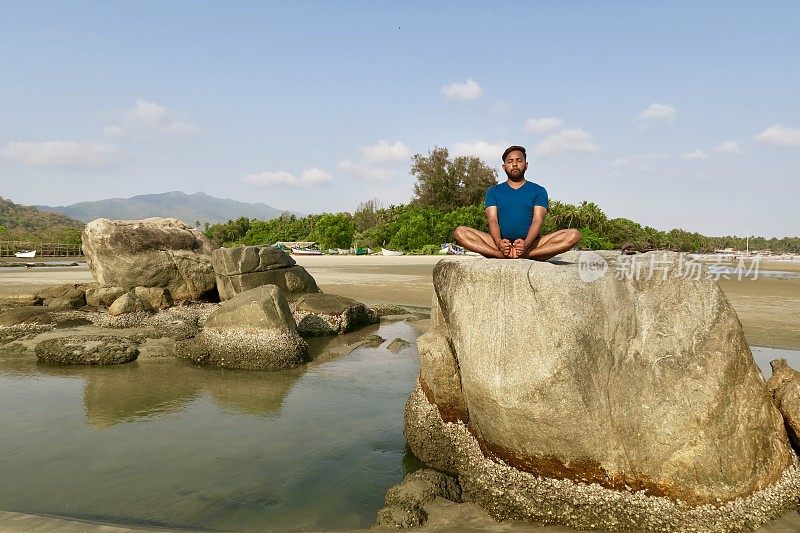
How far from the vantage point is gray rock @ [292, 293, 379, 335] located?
49.9 ft

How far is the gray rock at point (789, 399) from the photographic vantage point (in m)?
5.29

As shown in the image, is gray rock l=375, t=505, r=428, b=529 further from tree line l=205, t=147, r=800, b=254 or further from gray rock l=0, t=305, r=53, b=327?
tree line l=205, t=147, r=800, b=254

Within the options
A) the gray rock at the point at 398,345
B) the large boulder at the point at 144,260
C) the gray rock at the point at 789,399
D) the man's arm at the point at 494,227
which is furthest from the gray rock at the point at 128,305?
the gray rock at the point at 789,399

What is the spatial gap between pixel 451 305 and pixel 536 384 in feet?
4.14

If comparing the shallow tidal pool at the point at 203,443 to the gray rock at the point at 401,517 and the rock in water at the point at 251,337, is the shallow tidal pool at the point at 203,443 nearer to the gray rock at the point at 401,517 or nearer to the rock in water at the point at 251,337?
the gray rock at the point at 401,517

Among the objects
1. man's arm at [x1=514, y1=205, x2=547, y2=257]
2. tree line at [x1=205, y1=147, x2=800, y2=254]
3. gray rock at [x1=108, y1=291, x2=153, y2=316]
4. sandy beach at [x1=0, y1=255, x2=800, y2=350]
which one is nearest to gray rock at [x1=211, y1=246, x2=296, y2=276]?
gray rock at [x1=108, y1=291, x2=153, y2=316]

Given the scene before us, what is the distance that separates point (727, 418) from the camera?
4852mm

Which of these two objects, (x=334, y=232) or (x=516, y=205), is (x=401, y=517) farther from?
(x=334, y=232)

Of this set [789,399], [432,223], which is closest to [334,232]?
[432,223]

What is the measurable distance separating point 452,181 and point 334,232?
66.7ft

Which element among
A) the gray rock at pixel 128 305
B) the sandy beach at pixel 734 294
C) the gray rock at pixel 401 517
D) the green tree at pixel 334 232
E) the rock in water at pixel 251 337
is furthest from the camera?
the green tree at pixel 334 232

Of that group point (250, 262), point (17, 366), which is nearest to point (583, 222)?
point (250, 262)

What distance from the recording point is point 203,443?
7441 millimetres

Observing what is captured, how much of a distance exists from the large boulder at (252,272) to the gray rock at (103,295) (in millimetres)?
3071
